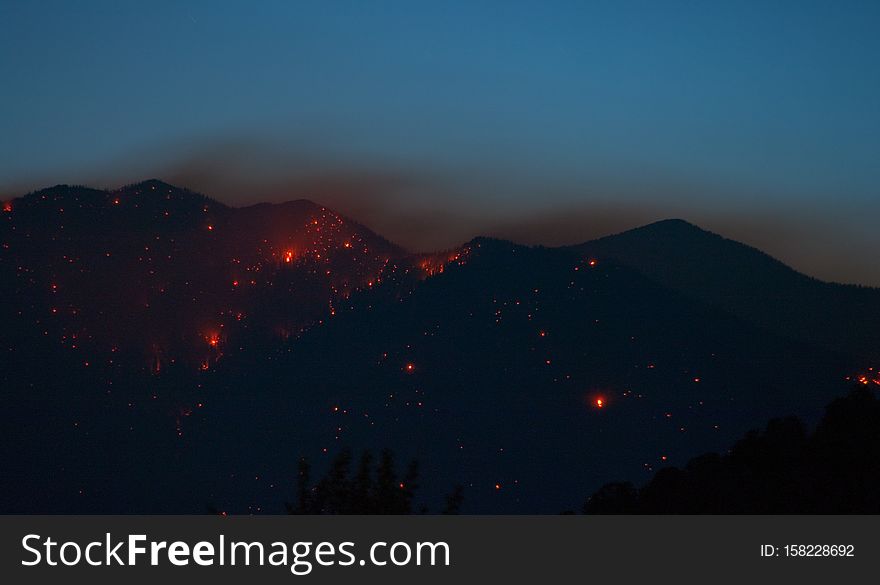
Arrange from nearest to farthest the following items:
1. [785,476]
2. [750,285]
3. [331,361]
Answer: [785,476], [331,361], [750,285]

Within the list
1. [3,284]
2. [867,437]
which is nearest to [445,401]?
[867,437]

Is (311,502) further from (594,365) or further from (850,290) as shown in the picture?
(850,290)

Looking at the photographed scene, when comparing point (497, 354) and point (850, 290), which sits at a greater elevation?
point (850, 290)

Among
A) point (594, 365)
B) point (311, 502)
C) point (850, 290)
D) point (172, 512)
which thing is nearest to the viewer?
point (311, 502)

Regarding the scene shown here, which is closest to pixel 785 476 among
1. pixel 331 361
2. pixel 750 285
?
pixel 331 361

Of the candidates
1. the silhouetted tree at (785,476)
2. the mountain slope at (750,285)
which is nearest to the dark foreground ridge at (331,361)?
the mountain slope at (750,285)

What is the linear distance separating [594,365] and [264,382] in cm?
610

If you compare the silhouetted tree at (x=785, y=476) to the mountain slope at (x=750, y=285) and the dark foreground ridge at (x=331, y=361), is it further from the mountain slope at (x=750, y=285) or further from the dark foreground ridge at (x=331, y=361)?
the mountain slope at (x=750, y=285)

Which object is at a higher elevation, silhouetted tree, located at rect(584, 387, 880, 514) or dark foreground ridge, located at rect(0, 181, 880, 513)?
dark foreground ridge, located at rect(0, 181, 880, 513)

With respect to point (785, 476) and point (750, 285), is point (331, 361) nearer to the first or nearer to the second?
point (785, 476)

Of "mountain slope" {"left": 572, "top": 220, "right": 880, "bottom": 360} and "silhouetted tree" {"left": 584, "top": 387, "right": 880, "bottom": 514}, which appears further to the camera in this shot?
"mountain slope" {"left": 572, "top": 220, "right": 880, "bottom": 360}

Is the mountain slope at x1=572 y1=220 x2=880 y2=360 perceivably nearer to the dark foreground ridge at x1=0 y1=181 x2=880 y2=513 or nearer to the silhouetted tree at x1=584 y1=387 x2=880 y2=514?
the dark foreground ridge at x1=0 y1=181 x2=880 y2=513

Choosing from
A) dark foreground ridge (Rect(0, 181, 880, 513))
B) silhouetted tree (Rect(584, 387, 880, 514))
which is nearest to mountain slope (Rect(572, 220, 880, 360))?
dark foreground ridge (Rect(0, 181, 880, 513))
